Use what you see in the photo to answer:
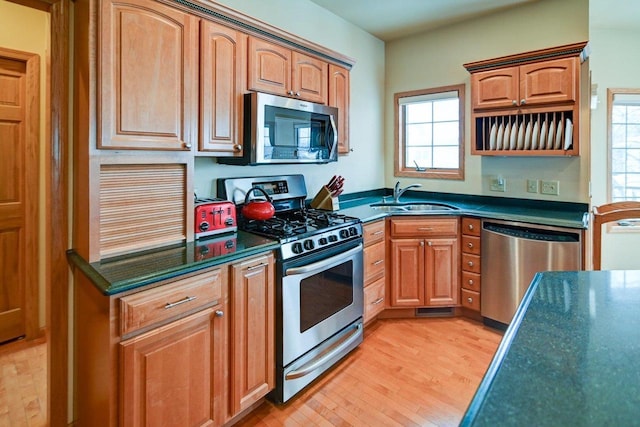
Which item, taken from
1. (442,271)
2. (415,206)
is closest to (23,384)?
(442,271)

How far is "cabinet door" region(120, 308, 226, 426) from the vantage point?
146 cm

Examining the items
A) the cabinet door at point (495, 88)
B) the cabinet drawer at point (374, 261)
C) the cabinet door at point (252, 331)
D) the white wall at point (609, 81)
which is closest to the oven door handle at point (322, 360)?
the cabinet door at point (252, 331)

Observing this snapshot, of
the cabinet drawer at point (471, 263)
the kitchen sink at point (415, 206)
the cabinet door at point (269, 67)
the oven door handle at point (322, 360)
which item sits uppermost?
the cabinet door at point (269, 67)

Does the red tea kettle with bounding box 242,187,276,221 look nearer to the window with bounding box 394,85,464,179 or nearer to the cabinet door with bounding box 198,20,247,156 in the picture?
the cabinet door with bounding box 198,20,247,156

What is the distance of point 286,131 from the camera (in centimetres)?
252

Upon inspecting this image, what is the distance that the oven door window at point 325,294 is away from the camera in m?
2.19

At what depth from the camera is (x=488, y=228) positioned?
2963mm

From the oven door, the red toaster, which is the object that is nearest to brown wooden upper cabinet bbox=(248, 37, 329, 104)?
the red toaster

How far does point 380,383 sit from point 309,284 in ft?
2.52

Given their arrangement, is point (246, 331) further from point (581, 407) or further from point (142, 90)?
point (581, 407)

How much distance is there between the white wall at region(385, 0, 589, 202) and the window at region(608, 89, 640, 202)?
4.97 feet

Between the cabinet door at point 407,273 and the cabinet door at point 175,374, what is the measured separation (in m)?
1.74

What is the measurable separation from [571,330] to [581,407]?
309 millimetres

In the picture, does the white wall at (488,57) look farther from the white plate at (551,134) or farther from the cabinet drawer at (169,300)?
the cabinet drawer at (169,300)
